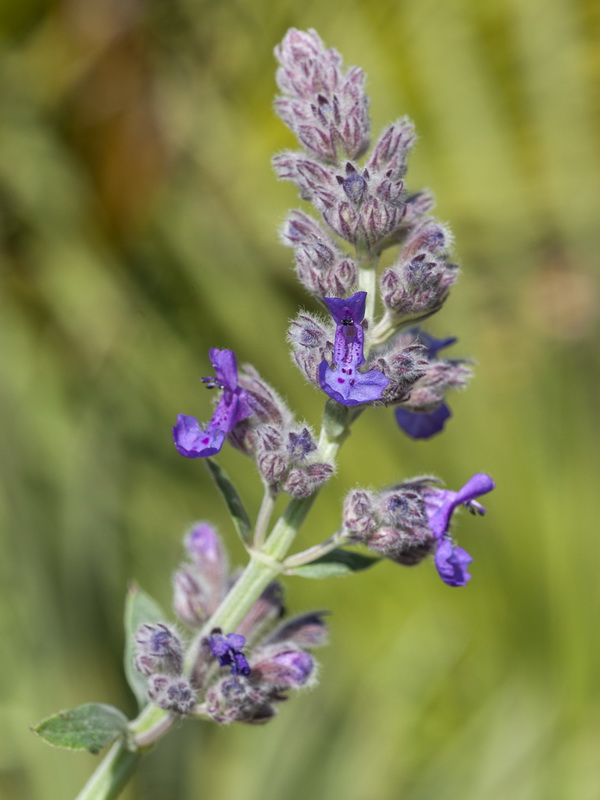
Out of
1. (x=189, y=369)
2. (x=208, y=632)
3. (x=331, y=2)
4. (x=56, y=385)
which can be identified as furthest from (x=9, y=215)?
(x=208, y=632)

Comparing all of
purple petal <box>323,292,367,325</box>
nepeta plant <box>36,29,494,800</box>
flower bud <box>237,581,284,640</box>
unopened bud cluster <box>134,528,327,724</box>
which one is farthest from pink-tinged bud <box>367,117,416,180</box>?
flower bud <box>237,581,284,640</box>

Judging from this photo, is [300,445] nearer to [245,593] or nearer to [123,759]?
[245,593]

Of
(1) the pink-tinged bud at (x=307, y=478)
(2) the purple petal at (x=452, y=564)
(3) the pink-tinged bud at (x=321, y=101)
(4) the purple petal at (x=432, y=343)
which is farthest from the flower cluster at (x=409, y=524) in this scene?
(3) the pink-tinged bud at (x=321, y=101)

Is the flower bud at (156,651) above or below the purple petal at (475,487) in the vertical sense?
below

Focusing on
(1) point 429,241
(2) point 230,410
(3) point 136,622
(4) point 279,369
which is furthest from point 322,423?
(4) point 279,369

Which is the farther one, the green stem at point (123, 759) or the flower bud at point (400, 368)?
the green stem at point (123, 759)

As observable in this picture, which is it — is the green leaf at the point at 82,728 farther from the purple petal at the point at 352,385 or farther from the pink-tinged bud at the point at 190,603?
the purple petal at the point at 352,385
